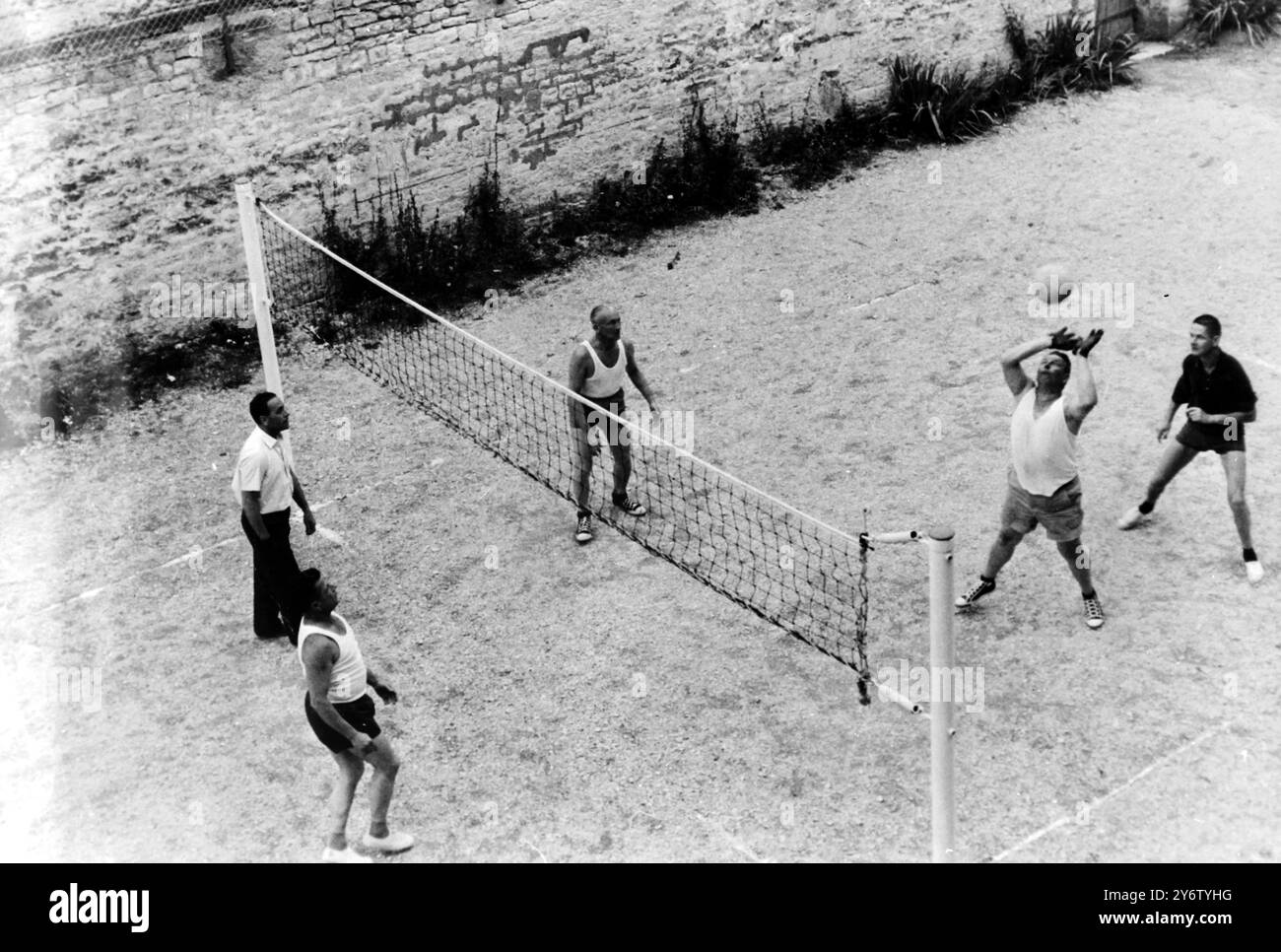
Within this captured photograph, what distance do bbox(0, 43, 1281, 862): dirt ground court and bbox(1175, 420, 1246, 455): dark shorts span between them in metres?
0.74

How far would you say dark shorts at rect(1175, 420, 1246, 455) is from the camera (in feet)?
33.9

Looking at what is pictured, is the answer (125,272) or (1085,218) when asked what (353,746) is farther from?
(1085,218)

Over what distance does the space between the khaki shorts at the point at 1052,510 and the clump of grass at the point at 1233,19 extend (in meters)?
11.3

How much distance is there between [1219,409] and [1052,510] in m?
1.41

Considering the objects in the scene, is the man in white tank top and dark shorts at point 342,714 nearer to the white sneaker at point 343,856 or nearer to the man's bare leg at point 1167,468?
the white sneaker at point 343,856

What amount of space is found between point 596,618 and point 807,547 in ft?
5.20

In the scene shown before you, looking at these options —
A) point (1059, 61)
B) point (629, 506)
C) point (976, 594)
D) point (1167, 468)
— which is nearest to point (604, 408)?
point (629, 506)

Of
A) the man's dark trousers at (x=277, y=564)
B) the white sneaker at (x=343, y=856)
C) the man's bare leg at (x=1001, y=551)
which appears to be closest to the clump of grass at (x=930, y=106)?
the man's bare leg at (x=1001, y=551)

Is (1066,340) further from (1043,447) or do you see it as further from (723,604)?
(723,604)

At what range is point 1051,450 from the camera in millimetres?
9680

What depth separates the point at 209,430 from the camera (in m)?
13.4

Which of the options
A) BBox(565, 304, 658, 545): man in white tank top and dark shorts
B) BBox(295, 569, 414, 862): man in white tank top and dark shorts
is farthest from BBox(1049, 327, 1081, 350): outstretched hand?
BBox(295, 569, 414, 862): man in white tank top and dark shorts

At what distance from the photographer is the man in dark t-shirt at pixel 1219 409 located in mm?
10195

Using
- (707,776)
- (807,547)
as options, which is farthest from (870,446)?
(707,776)
